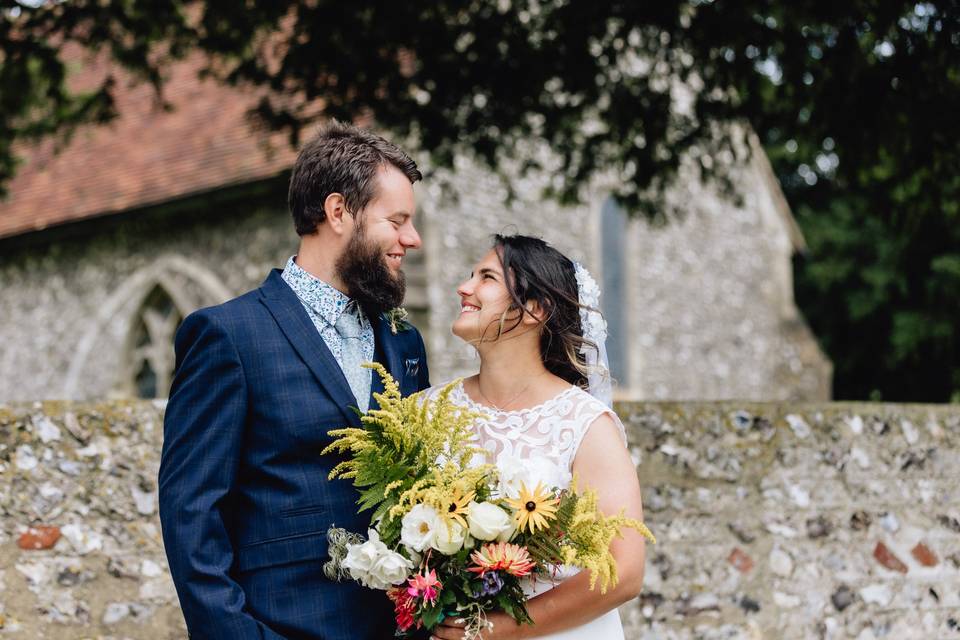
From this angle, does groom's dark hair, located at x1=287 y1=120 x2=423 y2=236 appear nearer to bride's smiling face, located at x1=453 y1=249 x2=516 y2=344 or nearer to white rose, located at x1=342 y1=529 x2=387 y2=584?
bride's smiling face, located at x1=453 y1=249 x2=516 y2=344

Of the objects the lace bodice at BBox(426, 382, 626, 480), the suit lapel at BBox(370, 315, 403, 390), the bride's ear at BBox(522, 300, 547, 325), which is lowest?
the lace bodice at BBox(426, 382, 626, 480)

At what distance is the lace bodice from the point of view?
2584mm

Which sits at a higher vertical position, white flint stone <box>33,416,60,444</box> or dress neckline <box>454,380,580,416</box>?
dress neckline <box>454,380,580,416</box>

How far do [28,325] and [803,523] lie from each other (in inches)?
480

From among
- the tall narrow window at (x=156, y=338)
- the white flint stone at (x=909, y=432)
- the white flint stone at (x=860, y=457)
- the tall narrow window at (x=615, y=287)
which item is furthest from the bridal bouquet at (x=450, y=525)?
the tall narrow window at (x=615, y=287)

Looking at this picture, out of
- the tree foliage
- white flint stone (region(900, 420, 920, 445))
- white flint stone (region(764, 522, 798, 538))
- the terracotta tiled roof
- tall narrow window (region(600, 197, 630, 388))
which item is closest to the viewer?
white flint stone (region(764, 522, 798, 538))

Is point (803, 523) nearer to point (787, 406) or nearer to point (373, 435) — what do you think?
point (787, 406)

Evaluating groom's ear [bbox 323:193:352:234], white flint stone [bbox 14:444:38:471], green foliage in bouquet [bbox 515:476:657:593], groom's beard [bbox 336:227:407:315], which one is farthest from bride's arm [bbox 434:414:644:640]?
white flint stone [bbox 14:444:38:471]

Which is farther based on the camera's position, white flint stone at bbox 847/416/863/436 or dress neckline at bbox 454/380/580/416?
white flint stone at bbox 847/416/863/436

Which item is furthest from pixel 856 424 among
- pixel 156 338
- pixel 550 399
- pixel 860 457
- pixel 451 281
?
pixel 156 338

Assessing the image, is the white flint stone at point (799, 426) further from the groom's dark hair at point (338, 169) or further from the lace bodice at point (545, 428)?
the groom's dark hair at point (338, 169)

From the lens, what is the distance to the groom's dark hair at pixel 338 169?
8.63 ft

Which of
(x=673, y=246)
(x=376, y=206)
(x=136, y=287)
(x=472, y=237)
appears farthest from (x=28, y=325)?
(x=376, y=206)

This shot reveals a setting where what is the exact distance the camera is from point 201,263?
12273 mm
